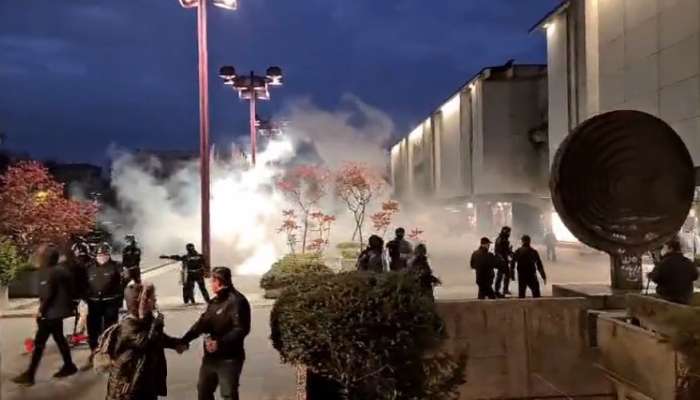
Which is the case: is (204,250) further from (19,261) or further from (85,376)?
(85,376)

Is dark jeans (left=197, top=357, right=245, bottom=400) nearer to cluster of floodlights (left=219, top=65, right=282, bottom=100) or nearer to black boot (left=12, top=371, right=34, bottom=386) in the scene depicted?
black boot (left=12, top=371, right=34, bottom=386)

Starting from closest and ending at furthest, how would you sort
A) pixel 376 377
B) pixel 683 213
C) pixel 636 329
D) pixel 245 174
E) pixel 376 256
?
pixel 376 377
pixel 636 329
pixel 683 213
pixel 376 256
pixel 245 174

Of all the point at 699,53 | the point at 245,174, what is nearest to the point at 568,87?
the point at 699,53

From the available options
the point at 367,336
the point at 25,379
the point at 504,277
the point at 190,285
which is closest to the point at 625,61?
the point at 504,277

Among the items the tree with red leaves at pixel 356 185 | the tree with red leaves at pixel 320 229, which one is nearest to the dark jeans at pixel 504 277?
the tree with red leaves at pixel 320 229

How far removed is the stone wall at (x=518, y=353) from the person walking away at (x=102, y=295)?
15.2 ft

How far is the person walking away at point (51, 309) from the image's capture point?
26.3 ft

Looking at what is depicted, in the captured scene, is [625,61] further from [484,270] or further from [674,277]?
[674,277]

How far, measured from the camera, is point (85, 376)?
8.38 metres

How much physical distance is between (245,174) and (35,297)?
70.4 ft

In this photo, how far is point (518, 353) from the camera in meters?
6.66

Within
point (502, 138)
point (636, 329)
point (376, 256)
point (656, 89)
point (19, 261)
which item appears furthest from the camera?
point (502, 138)

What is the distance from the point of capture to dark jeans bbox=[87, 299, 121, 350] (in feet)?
29.5

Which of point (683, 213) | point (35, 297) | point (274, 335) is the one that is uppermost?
point (683, 213)
